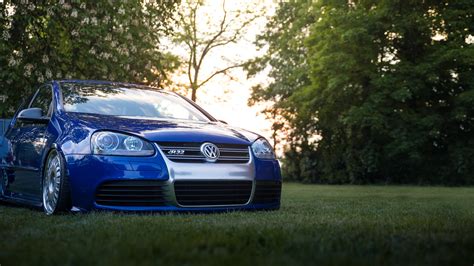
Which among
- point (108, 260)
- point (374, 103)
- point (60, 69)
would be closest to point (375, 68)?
point (374, 103)

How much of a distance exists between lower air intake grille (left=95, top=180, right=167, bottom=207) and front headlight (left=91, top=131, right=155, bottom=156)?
280 mm

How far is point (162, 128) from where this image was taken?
6.51 meters

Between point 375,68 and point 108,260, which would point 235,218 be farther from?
point 375,68

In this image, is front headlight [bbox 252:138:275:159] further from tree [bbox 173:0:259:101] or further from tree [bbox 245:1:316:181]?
tree [bbox 173:0:259:101]

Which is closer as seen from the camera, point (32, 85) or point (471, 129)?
point (32, 85)

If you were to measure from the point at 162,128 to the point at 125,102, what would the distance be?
41.4 inches

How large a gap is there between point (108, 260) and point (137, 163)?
3.04 m

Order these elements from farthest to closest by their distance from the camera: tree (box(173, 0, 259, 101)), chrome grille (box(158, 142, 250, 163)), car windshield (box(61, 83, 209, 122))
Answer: tree (box(173, 0, 259, 101))
car windshield (box(61, 83, 209, 122))
chrome grille (box(158, 142, 250, 163))

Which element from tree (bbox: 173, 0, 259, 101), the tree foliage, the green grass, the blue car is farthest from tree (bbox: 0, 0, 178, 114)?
tree (bbox: 173, 0, 259, 101)

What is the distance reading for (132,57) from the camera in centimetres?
1487

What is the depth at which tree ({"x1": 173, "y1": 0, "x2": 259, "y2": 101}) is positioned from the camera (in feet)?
131

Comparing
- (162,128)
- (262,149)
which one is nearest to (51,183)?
(162,128)

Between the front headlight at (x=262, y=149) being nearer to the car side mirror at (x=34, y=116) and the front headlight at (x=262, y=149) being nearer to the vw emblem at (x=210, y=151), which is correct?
the vw emblem at (x=210, y=151)

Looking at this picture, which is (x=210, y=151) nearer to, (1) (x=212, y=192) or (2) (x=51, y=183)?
(1) (x=212, y=192)
